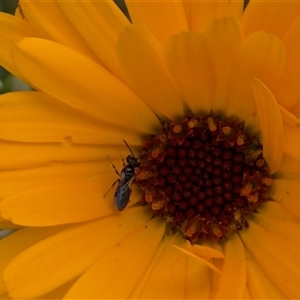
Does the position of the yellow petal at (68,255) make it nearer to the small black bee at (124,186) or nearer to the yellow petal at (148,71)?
the small black bee at (124,186)

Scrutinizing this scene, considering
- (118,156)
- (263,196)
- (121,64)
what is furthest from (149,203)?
(121,64)

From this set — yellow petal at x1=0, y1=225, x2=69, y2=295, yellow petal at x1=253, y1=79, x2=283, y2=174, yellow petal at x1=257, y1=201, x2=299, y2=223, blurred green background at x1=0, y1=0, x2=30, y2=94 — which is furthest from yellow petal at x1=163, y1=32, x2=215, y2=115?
blurred green background at x1=0, y1=0, x2=30, y2=94

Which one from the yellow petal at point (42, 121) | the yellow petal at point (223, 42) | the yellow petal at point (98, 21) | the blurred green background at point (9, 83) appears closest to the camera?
the yellow petal at point (223, 42)

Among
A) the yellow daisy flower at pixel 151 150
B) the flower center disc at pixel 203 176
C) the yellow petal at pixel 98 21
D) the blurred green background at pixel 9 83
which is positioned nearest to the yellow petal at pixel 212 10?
the yellow daisy flower at pixel 151 150

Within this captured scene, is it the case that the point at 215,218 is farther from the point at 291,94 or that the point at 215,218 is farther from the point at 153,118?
the point at 291,94

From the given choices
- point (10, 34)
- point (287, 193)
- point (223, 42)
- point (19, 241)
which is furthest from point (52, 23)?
point (287, 193)
